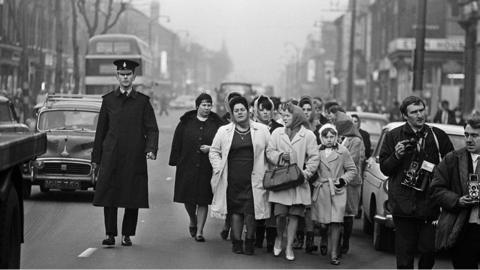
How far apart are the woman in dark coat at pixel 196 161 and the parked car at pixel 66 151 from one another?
13.6 feet

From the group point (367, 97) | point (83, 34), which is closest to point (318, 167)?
point (367, 97)

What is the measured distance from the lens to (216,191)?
515 inches

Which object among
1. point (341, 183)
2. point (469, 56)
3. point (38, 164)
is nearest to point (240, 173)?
point (341, 183)

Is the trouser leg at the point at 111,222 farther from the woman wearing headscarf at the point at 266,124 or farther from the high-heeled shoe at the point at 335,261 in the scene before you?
the high-heeled shoe at the point at 335,261

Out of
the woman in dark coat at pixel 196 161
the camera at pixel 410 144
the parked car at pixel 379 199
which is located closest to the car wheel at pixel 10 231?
the camera at pixel 410 144

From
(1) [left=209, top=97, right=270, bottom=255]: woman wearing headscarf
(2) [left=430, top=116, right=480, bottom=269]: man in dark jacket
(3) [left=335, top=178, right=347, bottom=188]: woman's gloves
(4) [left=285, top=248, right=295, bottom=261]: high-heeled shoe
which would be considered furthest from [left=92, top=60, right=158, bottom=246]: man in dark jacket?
(2) [left=430, top=116, right=480, bottom=269]: man in dark jacket

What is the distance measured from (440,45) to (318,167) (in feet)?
167

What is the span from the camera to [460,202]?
28.9ft

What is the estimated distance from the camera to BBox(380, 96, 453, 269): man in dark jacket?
31.5 ft

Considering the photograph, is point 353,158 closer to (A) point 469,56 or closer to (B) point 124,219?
(B) point 124,219

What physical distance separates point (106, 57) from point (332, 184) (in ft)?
113

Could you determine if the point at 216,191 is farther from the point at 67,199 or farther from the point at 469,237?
the point at 67,199

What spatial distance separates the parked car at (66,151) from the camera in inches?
717

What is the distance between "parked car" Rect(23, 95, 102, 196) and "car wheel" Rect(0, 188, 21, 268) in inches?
343
